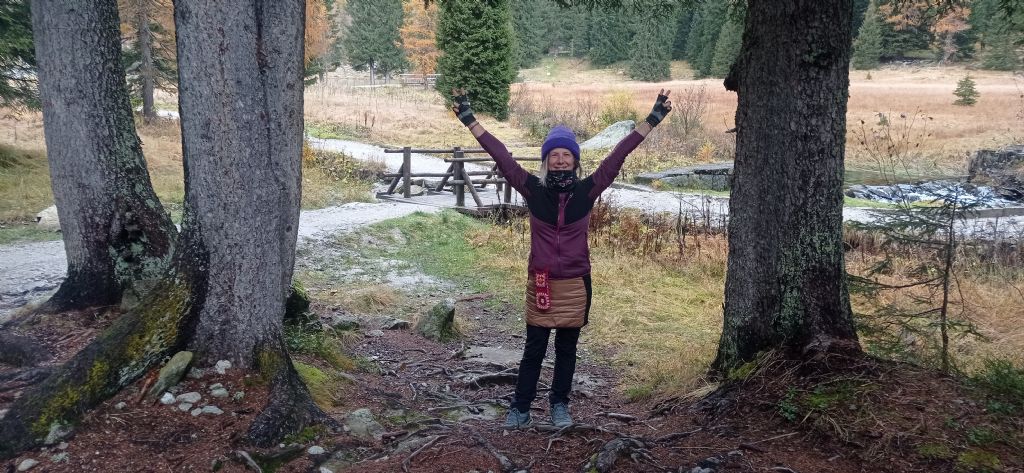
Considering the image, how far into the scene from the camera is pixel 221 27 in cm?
349

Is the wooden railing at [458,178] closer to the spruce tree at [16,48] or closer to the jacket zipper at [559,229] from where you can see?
the spruce tree at [16,48]

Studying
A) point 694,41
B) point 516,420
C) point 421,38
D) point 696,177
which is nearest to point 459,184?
point 696,177

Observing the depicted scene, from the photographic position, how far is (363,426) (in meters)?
3.88

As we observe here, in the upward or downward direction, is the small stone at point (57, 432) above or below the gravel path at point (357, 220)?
above

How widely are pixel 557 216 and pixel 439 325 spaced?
3558 mm

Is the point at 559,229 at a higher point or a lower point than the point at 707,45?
lower

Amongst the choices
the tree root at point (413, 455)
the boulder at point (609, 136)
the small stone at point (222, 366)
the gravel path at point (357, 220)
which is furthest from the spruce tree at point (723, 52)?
the small stone at point (222, 366)

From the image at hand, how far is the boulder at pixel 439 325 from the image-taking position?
734 cm

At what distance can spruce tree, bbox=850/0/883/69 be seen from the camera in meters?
52.8

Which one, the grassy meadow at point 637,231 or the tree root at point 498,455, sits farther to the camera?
the grassy meadow at point 637,231

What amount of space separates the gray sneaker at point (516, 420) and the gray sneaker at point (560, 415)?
17 centimetres

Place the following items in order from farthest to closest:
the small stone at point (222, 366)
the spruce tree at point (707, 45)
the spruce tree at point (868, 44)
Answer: the spruce tree at point (707, 45) < the spruce tree at point (868, 44) < the small stone at point (222, 366)

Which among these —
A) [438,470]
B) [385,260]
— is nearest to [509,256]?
[385,260]

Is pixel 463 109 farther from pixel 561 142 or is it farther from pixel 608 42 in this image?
pixel 608 42
